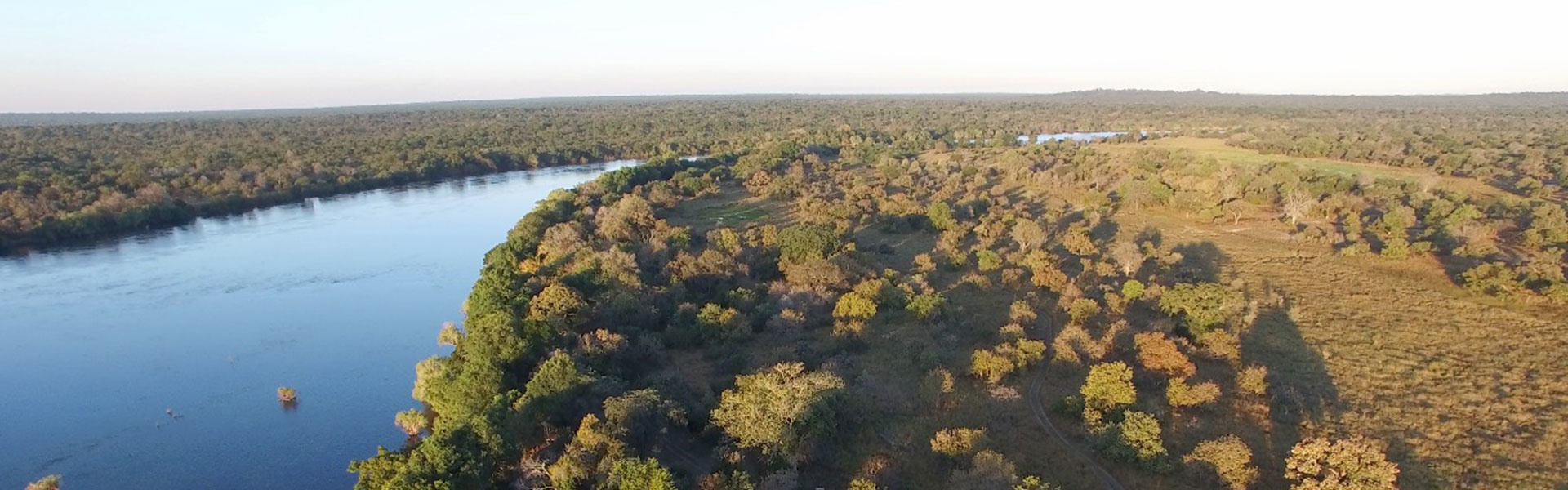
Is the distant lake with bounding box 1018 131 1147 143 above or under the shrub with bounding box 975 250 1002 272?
above

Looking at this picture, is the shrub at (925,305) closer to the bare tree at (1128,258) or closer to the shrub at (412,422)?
the bare tree at (1128,258)

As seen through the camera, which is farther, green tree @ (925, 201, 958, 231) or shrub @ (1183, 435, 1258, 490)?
green tree @ (925, 201, 958, 231)

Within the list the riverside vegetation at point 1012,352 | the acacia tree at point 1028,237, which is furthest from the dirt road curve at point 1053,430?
the acacia tree at point 1028,237

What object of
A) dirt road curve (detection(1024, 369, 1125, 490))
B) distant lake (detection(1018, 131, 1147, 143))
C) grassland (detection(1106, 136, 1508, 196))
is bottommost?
dirt road curve (detection(1024, 369, 1125, 490))

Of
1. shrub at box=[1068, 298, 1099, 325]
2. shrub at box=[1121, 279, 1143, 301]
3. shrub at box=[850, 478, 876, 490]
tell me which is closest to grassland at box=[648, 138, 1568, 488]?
shrub at box=[1068, 298, 1099, 325]

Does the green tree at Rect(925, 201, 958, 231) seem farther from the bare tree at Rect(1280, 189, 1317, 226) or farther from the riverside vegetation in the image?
the bare tree at Rect(1280, 189, 1317, 226)

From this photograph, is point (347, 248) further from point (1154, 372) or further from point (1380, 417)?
A: point (1380, 417)

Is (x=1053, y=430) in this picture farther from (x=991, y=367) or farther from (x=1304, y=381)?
(x=1304, y=381)
